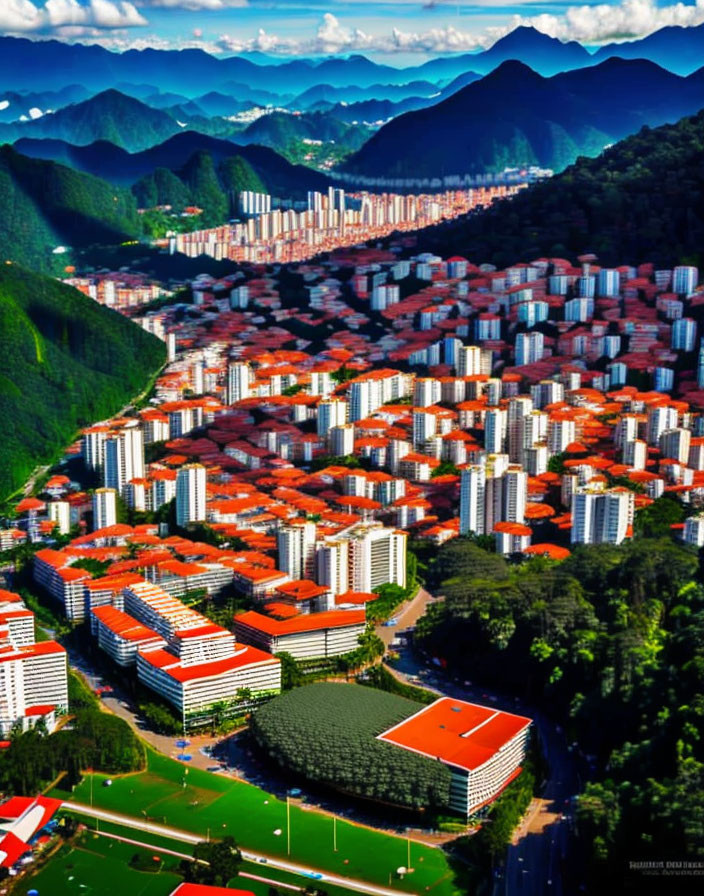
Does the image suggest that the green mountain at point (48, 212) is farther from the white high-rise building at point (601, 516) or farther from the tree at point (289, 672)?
the tree at point (289, 672)

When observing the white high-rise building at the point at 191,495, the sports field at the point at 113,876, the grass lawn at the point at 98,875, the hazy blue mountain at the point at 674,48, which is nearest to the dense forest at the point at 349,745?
the sports field at the point at 113,876

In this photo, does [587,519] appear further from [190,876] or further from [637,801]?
[190,876]

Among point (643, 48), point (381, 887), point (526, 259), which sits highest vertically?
point (643, 48)

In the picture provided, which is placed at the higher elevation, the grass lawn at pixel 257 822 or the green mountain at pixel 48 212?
the green mountain at pixel 48 212

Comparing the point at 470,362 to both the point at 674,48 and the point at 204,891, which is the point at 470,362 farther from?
the point at 674,48

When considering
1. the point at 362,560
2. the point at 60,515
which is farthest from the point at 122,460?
the point at 362,560

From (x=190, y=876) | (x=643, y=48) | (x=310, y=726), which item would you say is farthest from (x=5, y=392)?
(x=643, y=48)

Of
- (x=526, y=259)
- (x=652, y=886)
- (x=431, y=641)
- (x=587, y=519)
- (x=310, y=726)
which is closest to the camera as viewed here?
(x=652, y=886)
